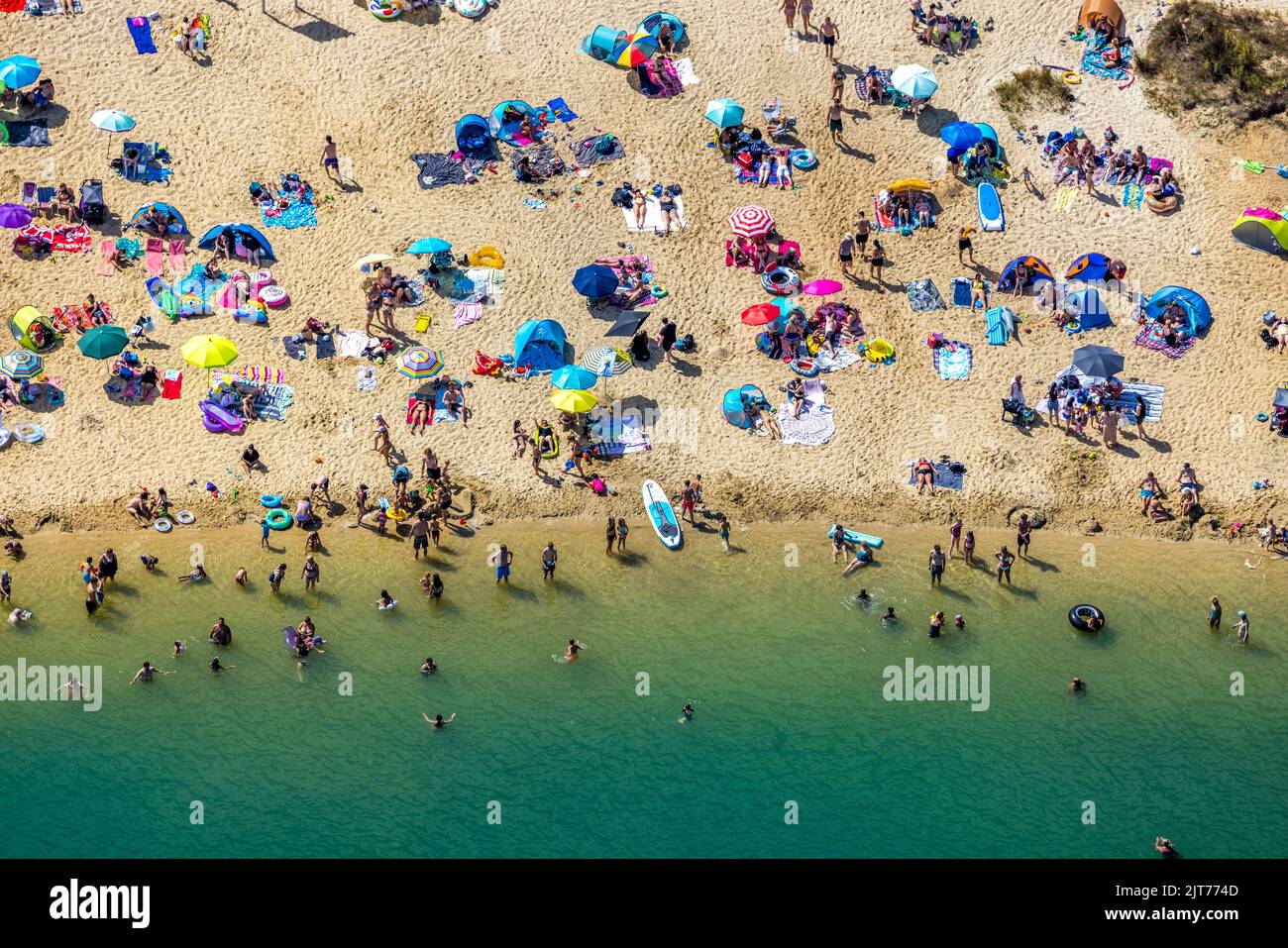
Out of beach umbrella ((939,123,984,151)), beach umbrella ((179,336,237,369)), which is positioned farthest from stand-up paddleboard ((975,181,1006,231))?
beach umbrella ((179,336,237,369))

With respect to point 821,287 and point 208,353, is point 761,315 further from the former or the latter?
point 208,353

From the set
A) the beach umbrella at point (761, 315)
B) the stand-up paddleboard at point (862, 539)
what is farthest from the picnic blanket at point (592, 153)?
the stand-up paddleboard at point (862, 539)

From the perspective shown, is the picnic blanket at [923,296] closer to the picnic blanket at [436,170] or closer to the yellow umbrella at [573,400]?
the yellow umbrella at [573,400]

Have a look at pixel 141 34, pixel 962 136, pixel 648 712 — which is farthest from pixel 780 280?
pixel 141 34

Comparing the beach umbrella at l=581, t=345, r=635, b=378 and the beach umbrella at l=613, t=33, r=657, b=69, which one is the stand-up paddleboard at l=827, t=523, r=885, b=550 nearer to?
the beach umbrella at l=581, t=345, r=635, b=378

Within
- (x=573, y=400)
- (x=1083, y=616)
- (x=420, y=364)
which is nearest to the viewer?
(x=1083, y=616)
